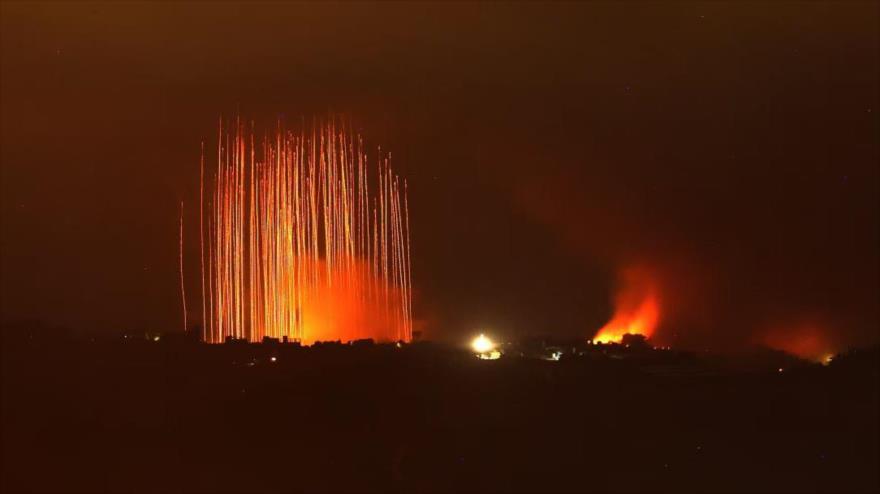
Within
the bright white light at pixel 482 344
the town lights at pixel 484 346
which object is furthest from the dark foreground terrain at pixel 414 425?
the bright white light at pixel 482 344

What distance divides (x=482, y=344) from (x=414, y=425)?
43.1 feet

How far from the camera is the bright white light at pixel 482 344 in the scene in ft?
85.1

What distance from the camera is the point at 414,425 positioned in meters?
14.0

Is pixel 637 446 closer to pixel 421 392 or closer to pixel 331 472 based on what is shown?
pixel 421 392

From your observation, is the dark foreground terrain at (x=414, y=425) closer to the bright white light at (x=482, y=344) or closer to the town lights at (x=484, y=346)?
the town lights at (x=484, y=346)

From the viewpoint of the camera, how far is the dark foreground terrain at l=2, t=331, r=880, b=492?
11.6 m

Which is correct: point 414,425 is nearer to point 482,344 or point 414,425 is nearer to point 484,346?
point 484,346

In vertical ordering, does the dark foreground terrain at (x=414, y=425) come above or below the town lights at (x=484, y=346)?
below

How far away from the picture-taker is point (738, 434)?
15.1 meters

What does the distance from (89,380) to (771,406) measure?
12.0 m

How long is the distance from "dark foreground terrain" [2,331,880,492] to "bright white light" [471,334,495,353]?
627 cm

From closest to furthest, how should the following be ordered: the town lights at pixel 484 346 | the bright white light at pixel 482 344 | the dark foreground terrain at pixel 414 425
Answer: the dark foreground terrain at pixel 414 425 < the town lights at pixel 484 346 < the bright white light at pixel 482 344

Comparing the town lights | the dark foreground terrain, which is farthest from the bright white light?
the dark foreground terrain

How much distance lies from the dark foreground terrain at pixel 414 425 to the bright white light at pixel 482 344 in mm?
6267
